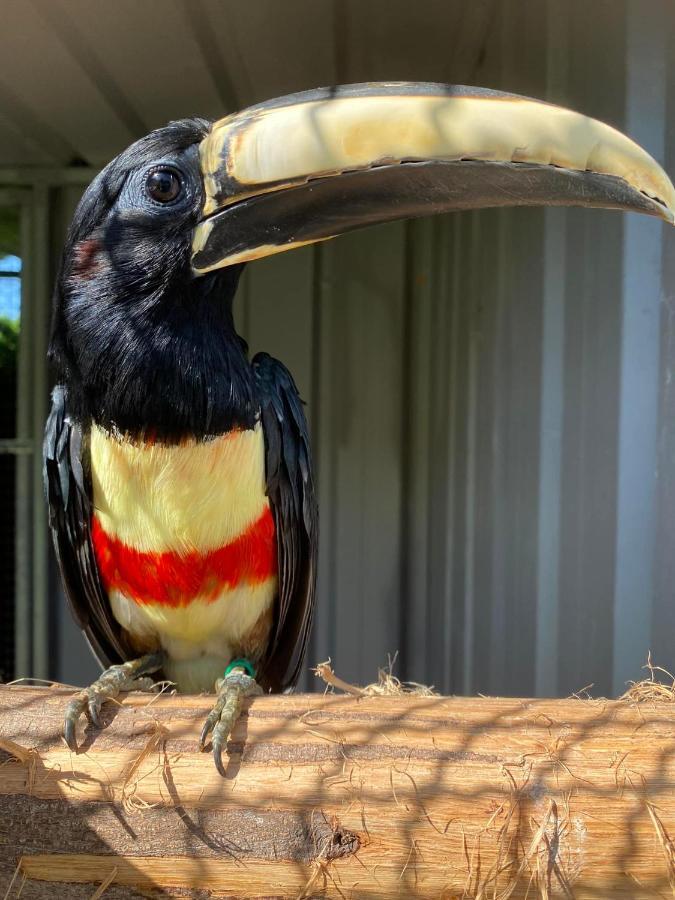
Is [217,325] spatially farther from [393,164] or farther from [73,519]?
[73,519]

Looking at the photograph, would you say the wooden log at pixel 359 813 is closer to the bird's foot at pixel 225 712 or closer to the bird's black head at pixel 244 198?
the bird's foot at pixel 225 712

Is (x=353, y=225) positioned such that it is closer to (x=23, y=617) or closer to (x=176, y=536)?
(x=176, y=536)

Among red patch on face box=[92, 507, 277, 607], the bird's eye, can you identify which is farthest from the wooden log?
the bird's eye

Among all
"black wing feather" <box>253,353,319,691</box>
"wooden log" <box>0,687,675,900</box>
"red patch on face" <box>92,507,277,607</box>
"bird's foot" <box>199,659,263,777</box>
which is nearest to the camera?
"wooden log" <box>0,687,675,900</box>

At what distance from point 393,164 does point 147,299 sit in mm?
725

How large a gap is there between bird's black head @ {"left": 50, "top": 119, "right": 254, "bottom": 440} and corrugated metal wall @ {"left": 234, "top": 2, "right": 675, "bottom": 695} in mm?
1201

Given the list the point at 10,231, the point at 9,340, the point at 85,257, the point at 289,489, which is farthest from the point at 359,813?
the point at 10,231

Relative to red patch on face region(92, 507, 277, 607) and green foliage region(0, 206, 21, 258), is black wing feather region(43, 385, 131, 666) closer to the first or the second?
red patch on face region(92, 507, 277, 607)

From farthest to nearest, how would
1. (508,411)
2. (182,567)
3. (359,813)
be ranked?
(508,411) → (182,567) → (359,813)

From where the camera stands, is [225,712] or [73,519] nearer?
[225,712]

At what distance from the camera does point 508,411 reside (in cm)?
293

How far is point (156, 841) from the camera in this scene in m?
1.31

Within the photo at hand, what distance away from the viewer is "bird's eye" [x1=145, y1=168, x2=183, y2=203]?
1823 millimetres

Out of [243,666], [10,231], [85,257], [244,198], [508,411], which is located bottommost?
[243,666]
